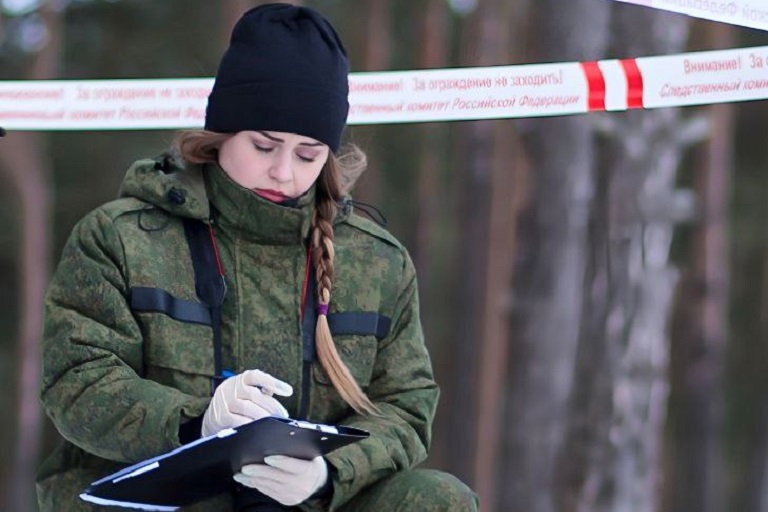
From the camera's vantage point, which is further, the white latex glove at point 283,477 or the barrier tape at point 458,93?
the barrier tape at point 458,93

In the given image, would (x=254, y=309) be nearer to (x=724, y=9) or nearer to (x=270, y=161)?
(x=270, y=161)

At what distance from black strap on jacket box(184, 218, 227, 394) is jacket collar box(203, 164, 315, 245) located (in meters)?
0.06

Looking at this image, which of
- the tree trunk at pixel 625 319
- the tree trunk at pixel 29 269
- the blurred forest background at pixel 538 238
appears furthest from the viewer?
the tree trunk at pixel 29 269

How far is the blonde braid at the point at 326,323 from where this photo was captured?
3219mm

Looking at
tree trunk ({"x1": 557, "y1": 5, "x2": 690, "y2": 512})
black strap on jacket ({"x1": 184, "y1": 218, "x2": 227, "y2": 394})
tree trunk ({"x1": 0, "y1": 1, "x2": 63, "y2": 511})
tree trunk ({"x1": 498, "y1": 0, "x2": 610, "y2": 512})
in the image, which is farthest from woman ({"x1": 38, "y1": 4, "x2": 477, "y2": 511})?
tree trunk ({"x1": 0, "y1": 1, "x2": 63, "y2": 511})

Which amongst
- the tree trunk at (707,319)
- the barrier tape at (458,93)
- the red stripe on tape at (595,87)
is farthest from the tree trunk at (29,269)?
the red stripe on tape at (595,87)

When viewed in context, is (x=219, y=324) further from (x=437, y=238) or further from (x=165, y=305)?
(x=437, y=238)

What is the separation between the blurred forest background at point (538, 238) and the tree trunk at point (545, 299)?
19mm

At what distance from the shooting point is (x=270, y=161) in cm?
324

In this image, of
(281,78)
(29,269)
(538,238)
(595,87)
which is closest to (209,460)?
(281,78)

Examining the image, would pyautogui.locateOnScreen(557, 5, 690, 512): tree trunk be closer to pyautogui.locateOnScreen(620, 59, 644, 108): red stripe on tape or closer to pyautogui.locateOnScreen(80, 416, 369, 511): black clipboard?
pyautogui.locateOnScreen(620, 59, 644, 108): red stripe on tape

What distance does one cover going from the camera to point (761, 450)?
62.4 feet

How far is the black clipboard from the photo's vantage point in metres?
2.86

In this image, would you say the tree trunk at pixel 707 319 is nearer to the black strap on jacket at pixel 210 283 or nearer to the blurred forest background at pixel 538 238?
the blurred forest background at pixel 538 238
